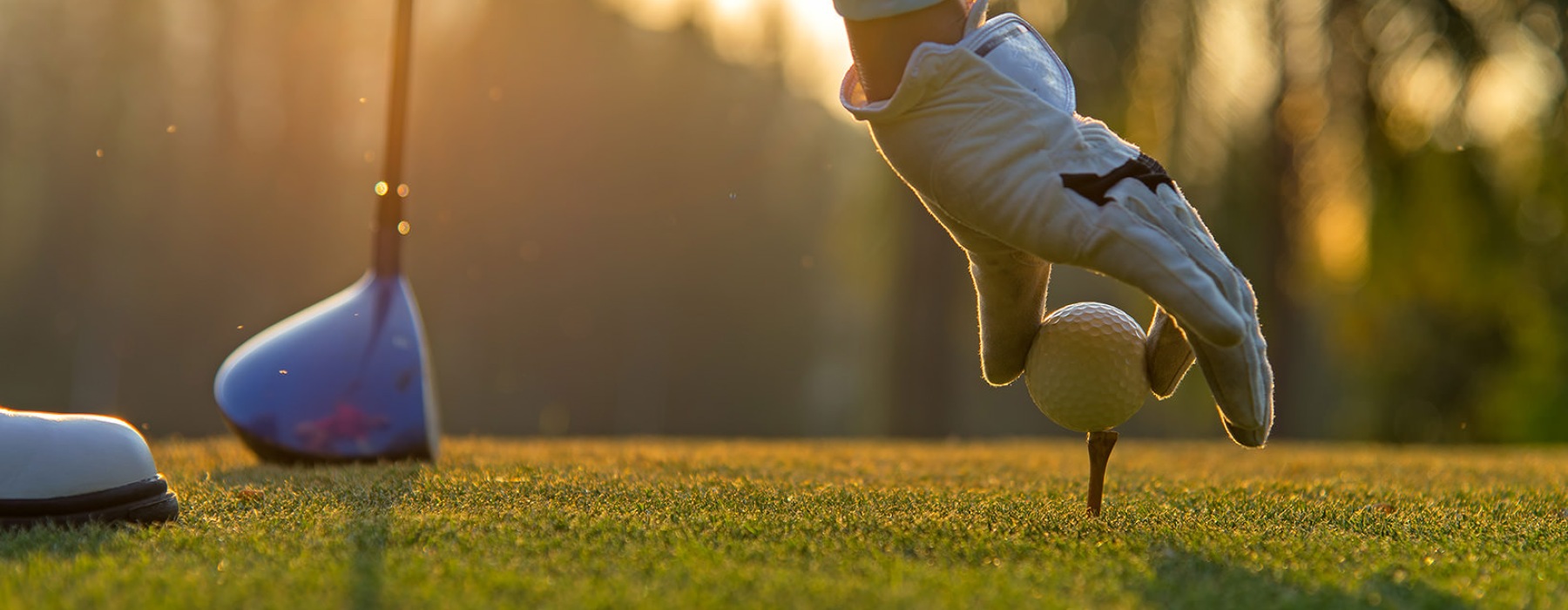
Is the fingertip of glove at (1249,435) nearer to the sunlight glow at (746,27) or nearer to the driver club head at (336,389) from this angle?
the driver club head at (336,389)

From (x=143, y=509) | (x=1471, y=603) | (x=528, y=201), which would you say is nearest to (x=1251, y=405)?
(x=1471, y=603)

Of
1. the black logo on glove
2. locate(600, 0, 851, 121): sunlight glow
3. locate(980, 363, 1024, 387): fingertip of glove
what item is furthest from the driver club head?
locate(600, 0, 851, 121): sunlight glow

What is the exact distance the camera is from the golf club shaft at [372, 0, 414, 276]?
3611 mm

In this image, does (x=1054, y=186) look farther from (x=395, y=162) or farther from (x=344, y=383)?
(x=395, y=162)

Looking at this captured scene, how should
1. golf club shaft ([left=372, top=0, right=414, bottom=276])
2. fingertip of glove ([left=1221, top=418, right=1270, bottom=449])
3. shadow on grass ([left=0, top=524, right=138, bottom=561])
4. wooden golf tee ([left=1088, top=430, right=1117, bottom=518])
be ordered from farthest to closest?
golf club shaft ([left=372, top=0, right=414, bottom=276]), wooden golf tee ([left=1088, top=430, right=1117, bottom=518]), fingertip of glove ([left=1221, top=418, right=1270, bottom=449]), shadow on grass ([left=0, top=524, right=138, bottom=561])

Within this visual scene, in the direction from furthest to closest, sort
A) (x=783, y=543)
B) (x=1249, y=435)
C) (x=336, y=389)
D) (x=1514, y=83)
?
(x=1514, y=83) → (x=336, y=389) → (x=1249, y=435) → (x=783, y=543)

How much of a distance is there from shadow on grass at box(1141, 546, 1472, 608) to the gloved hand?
0.37 metres

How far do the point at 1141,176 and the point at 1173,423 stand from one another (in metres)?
15.4

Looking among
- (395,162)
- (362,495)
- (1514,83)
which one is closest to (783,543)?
(362,495)

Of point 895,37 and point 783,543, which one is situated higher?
point 895,37

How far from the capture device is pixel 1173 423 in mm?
16406

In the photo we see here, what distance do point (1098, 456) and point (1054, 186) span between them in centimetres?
58

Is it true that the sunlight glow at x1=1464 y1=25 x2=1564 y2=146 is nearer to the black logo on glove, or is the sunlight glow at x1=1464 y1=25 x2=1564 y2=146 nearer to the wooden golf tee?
the wooden golf tee

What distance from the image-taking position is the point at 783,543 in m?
1.73
